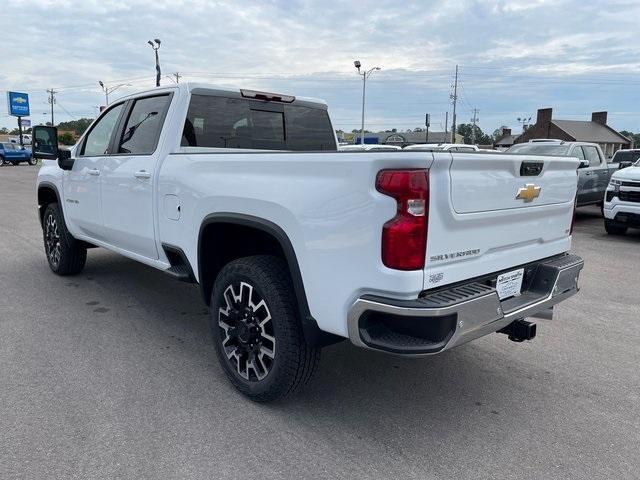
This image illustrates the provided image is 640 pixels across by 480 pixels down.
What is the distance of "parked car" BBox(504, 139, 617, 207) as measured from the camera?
11.7m

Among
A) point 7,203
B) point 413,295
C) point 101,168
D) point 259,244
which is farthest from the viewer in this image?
point 7,203

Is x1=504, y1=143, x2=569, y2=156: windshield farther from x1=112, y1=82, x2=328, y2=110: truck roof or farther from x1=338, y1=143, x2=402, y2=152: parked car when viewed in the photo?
x1=112, y1=82, x2=328, y2=110: truck roof

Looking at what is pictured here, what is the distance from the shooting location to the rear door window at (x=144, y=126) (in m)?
4.28

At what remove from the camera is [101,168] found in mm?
4883

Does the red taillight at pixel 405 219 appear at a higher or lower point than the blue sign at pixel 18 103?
lower

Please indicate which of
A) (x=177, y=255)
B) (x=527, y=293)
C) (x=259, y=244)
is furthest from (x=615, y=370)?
(x=177, y=255)

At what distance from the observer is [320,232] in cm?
270

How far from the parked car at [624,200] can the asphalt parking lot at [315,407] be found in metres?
5.13

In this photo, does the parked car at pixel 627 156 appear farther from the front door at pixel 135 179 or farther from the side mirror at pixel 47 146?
the side mirror at pixel 47 146

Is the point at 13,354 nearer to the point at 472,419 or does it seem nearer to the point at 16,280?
the point at 16,280

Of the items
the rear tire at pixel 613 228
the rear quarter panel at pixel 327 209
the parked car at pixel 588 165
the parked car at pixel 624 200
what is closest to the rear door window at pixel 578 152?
the parked car at pixel 588 165

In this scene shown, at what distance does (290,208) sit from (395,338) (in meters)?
0.89

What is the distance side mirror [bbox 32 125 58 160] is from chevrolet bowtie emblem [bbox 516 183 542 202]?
4706 millimetres

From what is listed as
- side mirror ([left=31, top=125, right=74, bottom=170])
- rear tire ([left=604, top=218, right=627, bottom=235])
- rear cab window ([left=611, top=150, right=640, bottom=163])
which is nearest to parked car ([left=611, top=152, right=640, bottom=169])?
rear cab window ([left=611, top=150, right=640, bottom=163])
